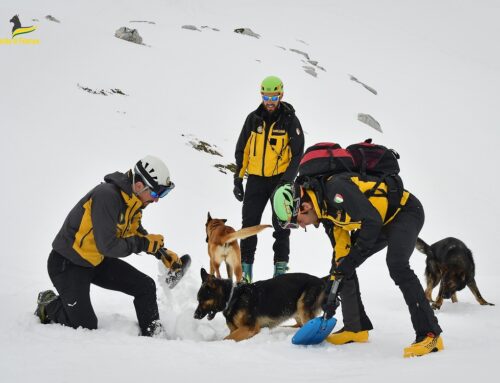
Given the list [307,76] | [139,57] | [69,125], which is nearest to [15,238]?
[69,125]

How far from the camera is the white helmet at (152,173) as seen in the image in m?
4.50

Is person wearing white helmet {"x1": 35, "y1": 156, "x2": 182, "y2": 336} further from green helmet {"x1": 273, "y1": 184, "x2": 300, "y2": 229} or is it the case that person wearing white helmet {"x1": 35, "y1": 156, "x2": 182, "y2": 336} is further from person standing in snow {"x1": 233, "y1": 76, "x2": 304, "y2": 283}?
person standing in snow {"x1": 233, "y1": 76, "x2": 304, "y2": 283}

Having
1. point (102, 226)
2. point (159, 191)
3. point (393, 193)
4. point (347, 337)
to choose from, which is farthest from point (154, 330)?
point (393, 193)

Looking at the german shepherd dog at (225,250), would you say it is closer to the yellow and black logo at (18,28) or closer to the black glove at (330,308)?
the black glove at (330,308)

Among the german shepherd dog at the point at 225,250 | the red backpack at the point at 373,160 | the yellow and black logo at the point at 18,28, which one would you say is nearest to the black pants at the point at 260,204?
the german shepherd dog at the point at 225,250

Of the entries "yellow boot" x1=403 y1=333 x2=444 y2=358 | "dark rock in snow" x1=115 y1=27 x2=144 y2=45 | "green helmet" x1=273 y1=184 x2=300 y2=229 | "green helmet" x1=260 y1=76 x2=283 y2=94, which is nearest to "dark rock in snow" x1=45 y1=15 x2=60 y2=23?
"dark rock in snow" x1=115 y1=27 x2=144 y2=45

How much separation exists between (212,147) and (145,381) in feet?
45.4

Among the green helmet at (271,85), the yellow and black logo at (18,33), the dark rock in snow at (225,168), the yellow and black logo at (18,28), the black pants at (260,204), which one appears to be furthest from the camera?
the yellow and black logo at (18,28)

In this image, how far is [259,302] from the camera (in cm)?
528

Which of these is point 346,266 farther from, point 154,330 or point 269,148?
point 269,148

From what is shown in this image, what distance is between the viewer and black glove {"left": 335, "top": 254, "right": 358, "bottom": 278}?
414 centimetres

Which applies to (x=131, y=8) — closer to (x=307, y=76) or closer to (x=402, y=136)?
(x=307, y=76)

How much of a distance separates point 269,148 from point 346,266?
2.43 m

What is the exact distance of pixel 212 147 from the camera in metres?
16.6
